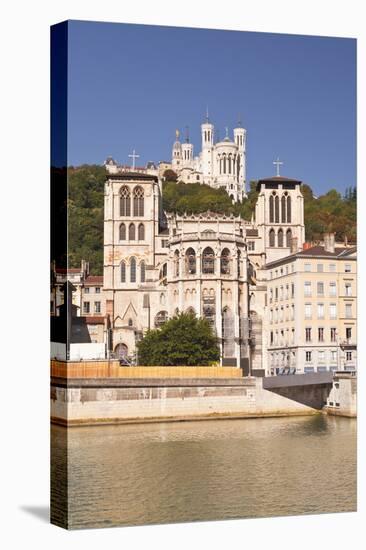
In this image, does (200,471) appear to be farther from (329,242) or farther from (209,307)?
(329,242)

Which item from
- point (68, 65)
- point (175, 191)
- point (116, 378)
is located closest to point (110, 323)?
point (116, 378)

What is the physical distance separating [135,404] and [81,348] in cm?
138

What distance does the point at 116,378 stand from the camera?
64.7 ft

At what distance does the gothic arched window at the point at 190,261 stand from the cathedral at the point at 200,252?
2 centimetres

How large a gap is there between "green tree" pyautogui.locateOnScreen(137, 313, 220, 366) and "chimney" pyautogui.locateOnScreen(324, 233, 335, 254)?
2.35m

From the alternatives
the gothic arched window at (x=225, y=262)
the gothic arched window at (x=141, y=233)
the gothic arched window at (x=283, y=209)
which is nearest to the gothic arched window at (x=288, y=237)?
the gothic arched window at (x=283, y=209)

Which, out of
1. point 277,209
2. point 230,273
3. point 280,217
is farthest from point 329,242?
point 230,273

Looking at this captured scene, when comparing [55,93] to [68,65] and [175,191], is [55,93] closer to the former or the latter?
[68,65]

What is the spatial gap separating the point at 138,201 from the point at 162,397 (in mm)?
3535

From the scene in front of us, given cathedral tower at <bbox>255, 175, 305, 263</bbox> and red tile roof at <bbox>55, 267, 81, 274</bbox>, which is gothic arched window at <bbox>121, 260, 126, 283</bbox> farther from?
cathedral tower at <bbox>255, 175, 305, 263</bbox>

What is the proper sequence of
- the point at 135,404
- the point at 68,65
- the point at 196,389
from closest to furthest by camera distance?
the point at 68,65
the point at 135,404
the point at 196,389

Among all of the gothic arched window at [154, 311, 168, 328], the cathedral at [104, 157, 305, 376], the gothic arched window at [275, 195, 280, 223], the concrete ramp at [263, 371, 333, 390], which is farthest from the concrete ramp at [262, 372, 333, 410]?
the gothic arched window at [275, 195, 280, 223]

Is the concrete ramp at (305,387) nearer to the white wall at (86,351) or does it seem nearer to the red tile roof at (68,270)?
the white wall at (86,351)

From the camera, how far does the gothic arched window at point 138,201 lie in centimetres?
2070
